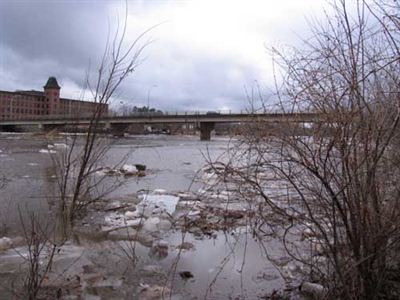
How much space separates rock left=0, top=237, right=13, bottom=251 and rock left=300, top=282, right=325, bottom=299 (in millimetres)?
4514

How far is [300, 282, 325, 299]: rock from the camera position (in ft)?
17.6

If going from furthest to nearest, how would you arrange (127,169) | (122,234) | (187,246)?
(127,169)
(122,234)
(187,246)

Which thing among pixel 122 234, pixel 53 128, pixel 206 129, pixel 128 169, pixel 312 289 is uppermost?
pixel 206 129

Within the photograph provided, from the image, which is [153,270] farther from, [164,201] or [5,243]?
[164,201]

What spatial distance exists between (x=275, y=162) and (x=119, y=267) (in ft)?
10.6

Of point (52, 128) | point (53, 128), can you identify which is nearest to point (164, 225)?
point (53, 128)

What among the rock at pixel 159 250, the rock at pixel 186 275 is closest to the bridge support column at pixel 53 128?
the rock at pixel 159 250

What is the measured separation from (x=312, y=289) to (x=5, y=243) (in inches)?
188

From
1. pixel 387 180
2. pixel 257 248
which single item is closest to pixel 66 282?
pixel 257 248

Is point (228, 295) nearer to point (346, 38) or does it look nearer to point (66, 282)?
point (66, 282)

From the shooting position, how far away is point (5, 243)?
7.38 metres

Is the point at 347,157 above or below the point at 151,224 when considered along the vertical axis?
above

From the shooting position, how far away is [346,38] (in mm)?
4238

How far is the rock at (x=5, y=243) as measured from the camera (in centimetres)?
723
